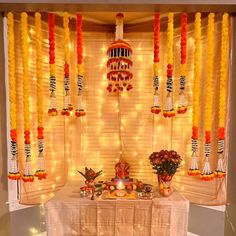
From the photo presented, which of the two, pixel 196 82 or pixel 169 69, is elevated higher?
pixel 169 69

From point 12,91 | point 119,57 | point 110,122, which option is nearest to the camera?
point 12,91

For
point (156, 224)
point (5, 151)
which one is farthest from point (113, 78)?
point (156, 224)

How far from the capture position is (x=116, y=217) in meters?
2.07

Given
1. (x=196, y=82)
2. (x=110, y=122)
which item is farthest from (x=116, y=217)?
(x=196, y=82)

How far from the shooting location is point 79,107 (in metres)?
2.23

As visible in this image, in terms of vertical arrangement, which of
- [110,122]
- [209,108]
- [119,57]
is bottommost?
[110,122]

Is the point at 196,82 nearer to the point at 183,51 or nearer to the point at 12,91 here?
the point at 183,51

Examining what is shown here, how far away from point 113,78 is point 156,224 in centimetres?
148

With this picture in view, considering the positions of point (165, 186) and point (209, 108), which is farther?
point (165, 186)

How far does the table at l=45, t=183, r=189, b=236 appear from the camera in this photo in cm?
204

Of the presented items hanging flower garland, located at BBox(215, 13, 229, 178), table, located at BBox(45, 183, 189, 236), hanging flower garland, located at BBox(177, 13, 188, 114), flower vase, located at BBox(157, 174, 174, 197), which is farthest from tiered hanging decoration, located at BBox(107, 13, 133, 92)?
table, located at BBox(45, 183, 189, 236)

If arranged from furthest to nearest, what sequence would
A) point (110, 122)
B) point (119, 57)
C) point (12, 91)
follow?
point (110, 122), point (119, 57), point (12, 91)

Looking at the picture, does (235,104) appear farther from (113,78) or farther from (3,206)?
(3,206)

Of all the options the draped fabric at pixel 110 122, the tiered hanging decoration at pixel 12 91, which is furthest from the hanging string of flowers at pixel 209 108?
the tiered hanging decoration at pixel 12 91
